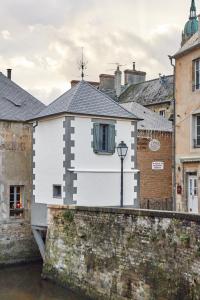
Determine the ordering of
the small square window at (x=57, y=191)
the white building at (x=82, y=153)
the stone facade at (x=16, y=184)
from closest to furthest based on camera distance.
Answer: the white building at (x=82, y=153) < the small square window at (x=57, y=191) < the stone facade at (x=16, y=184)

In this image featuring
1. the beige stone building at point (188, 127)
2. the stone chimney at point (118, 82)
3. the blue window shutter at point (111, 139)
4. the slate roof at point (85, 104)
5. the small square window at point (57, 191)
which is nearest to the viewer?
the small square window at point (57, 191)

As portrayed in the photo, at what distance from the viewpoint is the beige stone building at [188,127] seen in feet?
61.0

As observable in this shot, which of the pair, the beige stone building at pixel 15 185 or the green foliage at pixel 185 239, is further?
the beige stone building at pixel 15 185

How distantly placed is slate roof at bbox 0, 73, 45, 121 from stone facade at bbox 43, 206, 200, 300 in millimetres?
5595

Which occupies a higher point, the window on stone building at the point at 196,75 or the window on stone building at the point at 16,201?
the window on stone building at the point at 196,75

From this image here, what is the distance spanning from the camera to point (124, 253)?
504 inches

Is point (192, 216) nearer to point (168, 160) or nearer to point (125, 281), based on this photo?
point (125, 281)

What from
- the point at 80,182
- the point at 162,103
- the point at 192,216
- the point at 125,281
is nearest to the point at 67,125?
the point at 80,182

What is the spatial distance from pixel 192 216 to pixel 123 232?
2.93 meters

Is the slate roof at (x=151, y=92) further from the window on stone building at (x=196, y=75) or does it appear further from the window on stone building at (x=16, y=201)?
the window on stone building at (x=16, y=201)

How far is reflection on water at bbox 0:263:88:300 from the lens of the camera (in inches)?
594

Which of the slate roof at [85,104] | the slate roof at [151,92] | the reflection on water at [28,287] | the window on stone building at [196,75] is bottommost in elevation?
the reflection on water at [28,287]

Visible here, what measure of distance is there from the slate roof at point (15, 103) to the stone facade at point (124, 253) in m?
5.59

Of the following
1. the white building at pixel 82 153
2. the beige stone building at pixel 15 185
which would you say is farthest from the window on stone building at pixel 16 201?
the white building at pixel 82 153
